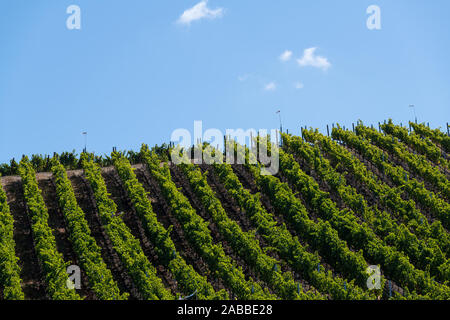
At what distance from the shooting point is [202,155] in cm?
3638

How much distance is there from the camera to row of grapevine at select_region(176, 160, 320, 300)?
2247 centimetres

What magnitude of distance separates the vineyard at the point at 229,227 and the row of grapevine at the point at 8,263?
0.05 metres

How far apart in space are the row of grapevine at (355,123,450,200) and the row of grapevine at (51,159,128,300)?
20.5m

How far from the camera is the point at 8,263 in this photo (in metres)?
23.0

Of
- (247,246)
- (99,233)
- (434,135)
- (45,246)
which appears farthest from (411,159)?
(45,246)

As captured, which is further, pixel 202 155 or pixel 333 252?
pixel 202 155

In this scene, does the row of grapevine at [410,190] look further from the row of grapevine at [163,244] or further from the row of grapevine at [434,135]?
the row of grapevine at [163,244]

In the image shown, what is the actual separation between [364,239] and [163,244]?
999 cm

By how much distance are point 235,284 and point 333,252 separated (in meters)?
5.52

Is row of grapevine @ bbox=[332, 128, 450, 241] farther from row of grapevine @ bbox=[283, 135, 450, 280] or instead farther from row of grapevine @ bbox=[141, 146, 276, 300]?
row of grapevine @ bbox=[141, 146, 276, 300]

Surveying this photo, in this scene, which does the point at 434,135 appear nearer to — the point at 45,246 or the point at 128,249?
the point at 128,249
